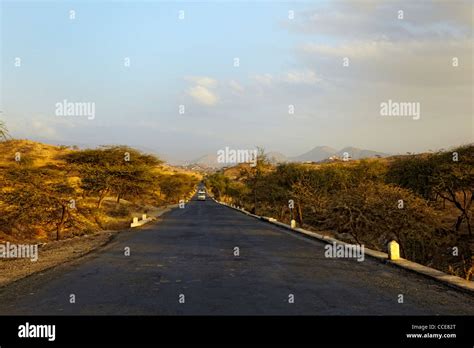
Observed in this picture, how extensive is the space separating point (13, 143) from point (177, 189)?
1280 inches

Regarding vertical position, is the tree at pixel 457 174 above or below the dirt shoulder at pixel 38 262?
above

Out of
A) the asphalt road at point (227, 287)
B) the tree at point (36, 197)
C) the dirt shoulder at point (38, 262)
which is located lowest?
the dirt shoulder at point (38, 262)

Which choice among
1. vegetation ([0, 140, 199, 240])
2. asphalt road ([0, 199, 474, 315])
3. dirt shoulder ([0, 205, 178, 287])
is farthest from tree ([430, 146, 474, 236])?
vegetation ([0, 140, 199, 240])

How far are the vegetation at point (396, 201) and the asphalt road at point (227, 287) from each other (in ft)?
14.2

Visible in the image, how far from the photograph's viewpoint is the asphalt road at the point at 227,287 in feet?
21.6

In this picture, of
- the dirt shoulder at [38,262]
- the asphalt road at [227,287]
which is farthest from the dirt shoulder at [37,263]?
the asphalt road at [227,287]

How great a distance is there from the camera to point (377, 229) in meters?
20.8

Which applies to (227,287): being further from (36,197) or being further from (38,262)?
(36,197)

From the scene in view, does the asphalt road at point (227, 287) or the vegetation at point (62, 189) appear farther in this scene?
the vegetation at point (62, 189)

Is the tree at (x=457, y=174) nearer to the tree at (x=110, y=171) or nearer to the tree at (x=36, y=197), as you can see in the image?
the tree at (x=110, y=171)

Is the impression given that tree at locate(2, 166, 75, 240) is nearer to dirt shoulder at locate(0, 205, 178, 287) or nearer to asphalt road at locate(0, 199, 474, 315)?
dirt shoulder at locate(0, 205, 178, 287)

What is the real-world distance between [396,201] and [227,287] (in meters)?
13.3
